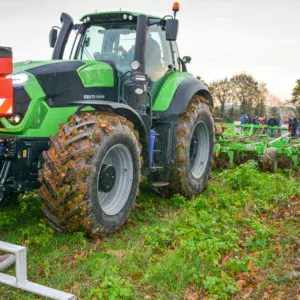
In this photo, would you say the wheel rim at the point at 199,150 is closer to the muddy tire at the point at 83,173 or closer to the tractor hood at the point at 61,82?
the tractor hood at the point at 61,82

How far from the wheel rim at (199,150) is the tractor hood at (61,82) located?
184 centimetres

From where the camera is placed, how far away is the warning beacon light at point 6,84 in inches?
143

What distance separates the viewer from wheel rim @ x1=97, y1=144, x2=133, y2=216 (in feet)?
15.8

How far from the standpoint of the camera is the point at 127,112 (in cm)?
491

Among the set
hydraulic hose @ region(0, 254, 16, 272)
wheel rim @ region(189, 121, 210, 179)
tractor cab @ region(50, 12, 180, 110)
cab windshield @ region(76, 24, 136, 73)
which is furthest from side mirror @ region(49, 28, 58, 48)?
hydraulic hose @ region(0, 254, 16, 272)

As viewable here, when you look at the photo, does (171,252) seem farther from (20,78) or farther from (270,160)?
(270,160)

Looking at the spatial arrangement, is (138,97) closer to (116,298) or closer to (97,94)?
(97,94)

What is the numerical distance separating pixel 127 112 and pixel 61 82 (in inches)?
30.9

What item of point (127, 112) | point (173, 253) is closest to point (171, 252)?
point (173, 253)

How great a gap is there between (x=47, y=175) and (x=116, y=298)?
1.34m

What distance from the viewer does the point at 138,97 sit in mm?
5340

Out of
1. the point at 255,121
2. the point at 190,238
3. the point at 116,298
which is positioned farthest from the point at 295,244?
the point at 255,121

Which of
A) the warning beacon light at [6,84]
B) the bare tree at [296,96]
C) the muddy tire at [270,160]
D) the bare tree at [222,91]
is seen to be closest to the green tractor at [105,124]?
the warning beacon light at [6,84]

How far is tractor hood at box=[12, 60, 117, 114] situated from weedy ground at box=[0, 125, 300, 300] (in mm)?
1306
